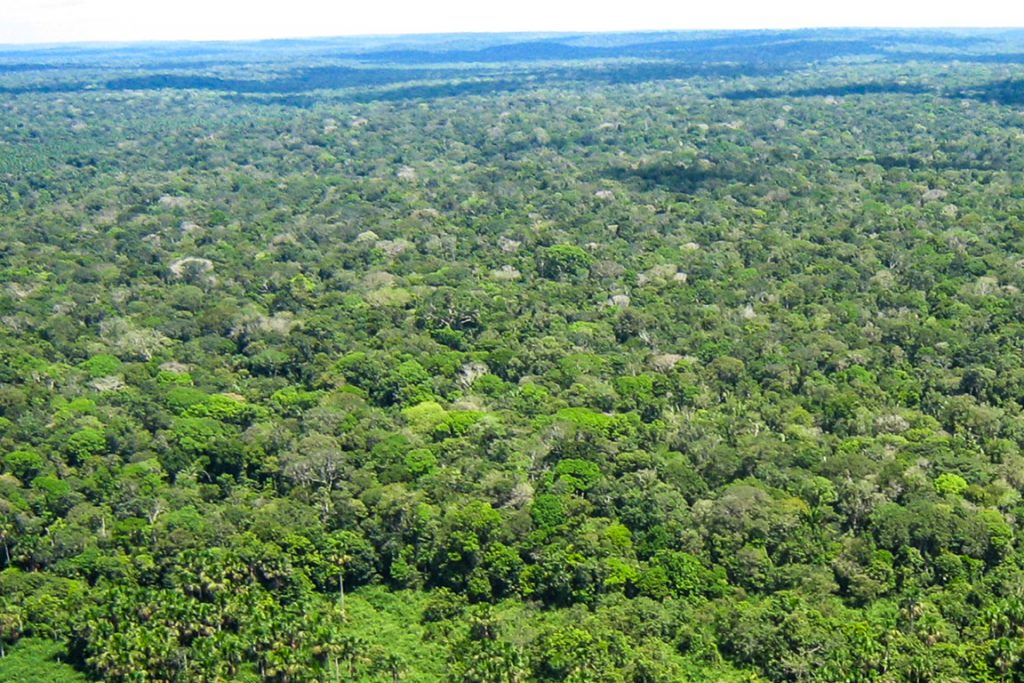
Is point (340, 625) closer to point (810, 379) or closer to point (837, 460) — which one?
point (837, 460)

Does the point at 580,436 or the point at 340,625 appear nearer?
the point at 340,625

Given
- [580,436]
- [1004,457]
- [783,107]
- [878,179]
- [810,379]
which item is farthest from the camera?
[783,107]

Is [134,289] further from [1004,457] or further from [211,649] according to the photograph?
[1004,457]

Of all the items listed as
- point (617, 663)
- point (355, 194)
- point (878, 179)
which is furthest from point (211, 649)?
point (878, 179)

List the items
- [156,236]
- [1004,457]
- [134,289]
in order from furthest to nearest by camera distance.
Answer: [156,236], [134,289], [1004,457]

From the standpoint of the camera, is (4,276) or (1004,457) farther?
(4,276)

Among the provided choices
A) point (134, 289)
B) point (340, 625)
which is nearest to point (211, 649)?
→ point (340, 625)
